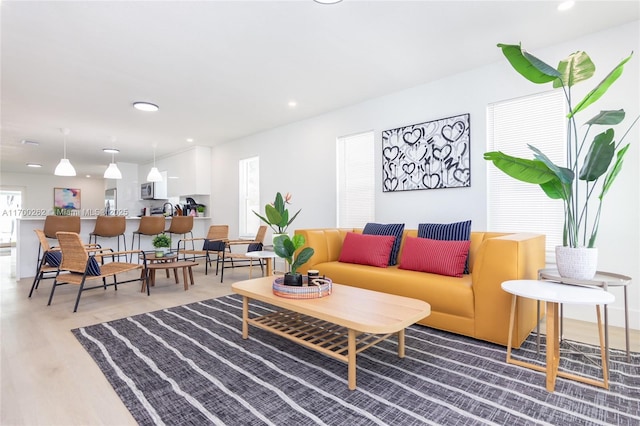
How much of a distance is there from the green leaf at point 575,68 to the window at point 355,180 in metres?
2.47

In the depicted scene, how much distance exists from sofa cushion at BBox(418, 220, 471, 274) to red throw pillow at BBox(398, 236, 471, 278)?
148 millimetres

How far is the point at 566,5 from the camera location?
2.38m

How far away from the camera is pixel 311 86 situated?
12.8ft

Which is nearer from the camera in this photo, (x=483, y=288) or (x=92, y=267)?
(x=483, y=288)

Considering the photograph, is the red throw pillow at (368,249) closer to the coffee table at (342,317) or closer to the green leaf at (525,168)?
the coffee table at (342,317)

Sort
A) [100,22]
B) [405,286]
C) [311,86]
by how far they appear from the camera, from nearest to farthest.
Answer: [100,22] → [405,286] → [311,86]

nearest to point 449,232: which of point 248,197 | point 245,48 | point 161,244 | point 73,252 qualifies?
point 245,48

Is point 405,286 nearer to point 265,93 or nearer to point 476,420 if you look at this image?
point 476,420

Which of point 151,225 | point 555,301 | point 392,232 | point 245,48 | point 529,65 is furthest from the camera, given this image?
point 151,225

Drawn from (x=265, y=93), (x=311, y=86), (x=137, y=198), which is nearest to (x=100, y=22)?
(x=265, y=93)

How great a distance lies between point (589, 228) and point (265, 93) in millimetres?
3821

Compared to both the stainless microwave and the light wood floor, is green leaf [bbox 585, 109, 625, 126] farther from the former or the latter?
the stainless microwave

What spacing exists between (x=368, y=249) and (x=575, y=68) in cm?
222

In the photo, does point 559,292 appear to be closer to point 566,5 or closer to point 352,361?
point 352,361
